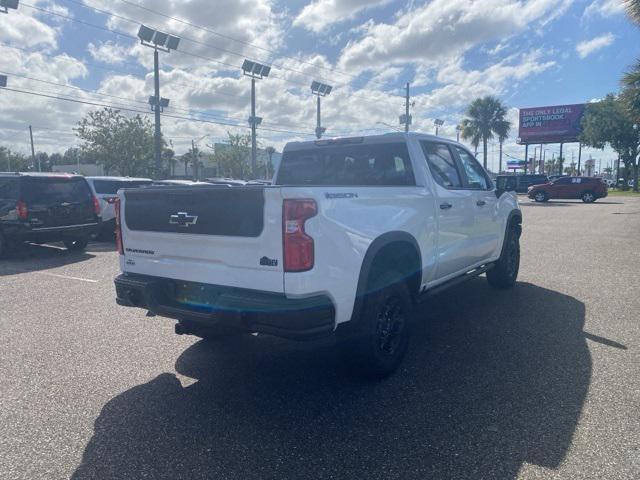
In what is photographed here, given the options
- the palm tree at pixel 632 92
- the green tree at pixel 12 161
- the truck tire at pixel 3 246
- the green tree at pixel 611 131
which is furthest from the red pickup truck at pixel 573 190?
the green tree at pixel 12 161

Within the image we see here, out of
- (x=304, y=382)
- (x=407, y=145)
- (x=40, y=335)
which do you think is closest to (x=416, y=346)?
(x=304, y=382)

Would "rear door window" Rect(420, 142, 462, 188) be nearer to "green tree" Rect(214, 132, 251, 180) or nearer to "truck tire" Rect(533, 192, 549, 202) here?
"truck tire" Rect(533, 192, 549, 202)

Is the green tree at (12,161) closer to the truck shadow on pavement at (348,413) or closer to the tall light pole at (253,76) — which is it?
the tall light pole at (253,76)

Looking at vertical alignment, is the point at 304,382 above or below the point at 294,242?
below

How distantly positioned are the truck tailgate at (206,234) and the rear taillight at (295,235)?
46 millimetres

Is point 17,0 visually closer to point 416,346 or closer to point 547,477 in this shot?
point 416,346

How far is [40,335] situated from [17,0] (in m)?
20.3

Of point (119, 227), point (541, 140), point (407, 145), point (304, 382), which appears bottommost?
point (304, 382)

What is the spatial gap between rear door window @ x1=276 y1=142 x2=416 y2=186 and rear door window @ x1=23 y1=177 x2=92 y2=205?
6.44 m

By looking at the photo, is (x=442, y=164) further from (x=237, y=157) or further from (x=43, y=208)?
(x=237, y=157)

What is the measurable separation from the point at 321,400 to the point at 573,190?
30243mm

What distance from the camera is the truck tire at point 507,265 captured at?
6.71m

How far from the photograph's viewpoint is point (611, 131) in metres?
40.2

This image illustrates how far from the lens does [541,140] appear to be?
185 feet
